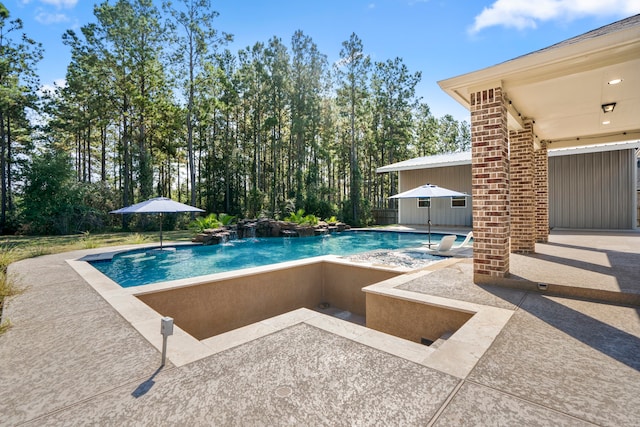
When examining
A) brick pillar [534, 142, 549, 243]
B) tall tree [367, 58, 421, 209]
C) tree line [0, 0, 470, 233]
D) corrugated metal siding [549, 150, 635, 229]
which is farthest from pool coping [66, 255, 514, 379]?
tall tree [367, 58, 421, 209]

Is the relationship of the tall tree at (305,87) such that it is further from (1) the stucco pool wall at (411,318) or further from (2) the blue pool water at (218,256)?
(1) the stucco pool wall at (411,318)

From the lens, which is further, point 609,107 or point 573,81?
point 609,107

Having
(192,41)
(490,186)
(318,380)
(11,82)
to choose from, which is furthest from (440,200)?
(11,82)

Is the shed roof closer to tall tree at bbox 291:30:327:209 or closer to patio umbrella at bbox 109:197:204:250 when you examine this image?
tall tree at bbox 291:30:327:209

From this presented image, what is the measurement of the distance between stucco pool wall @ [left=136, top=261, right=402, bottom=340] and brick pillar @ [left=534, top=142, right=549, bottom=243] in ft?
15.4

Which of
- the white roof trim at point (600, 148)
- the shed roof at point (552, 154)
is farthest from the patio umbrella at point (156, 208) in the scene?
the white roof trim at point (600, 148)

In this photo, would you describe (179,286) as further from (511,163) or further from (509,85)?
(511,163)

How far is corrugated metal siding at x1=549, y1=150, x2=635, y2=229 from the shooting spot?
1173 cm

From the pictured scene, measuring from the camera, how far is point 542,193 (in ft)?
24.3

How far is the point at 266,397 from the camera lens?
168 centimetres

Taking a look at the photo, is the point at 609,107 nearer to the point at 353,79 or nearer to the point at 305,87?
the point at 353,79

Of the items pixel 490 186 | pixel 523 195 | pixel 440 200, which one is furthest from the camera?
pixel 440 200

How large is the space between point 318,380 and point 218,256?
8699 millimetres

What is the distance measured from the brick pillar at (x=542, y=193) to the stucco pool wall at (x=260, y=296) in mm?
4688
